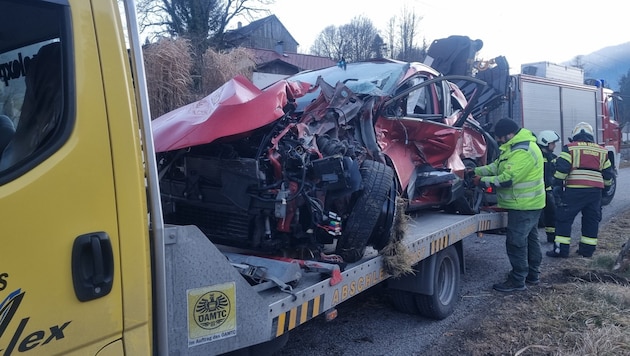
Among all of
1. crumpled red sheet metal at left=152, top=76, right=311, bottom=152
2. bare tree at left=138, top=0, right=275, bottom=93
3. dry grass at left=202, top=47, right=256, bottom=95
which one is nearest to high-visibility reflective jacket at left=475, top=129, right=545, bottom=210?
crumpled red sheet metal at left=152, top=76, right=311, bottom=152

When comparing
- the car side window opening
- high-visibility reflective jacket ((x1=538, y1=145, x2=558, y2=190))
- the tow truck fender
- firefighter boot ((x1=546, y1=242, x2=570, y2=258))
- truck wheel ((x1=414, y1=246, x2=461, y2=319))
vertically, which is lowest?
firefighter boot ((x1=546, y1=242, x2=570, y2=258))

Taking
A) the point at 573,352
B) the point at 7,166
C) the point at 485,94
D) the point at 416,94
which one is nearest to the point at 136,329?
the point at 7,166

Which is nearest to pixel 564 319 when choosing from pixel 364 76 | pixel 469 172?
pixel 469 172

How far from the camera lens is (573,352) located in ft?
12.6

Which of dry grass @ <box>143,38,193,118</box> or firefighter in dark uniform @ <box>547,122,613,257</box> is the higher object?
dry grass @ <box>143,38,193,118</box>

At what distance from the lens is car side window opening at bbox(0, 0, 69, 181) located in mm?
1664

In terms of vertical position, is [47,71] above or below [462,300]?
above

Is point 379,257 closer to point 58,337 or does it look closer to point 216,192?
point 216,192

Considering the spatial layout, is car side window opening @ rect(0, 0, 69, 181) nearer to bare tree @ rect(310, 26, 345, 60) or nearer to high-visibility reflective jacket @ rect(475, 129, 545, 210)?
high-visibility reflective jacket @ rect(475, 129, 545, 210)

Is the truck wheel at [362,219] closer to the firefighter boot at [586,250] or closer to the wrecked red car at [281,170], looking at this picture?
the wrecked red car at [281,170]

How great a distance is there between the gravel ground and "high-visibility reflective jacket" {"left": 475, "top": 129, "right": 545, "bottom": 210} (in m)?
1.07

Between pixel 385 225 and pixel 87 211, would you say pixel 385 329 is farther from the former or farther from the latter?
pixel 87 211

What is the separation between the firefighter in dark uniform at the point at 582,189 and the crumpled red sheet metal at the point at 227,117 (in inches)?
217

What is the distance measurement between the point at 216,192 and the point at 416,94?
274 cm
